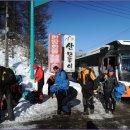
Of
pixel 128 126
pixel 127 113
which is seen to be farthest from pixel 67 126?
pixel 127 113

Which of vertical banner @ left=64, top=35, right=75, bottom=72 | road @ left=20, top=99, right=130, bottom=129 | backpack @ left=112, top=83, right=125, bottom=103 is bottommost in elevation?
road @ left=20, top=99, right=130, bottom=129

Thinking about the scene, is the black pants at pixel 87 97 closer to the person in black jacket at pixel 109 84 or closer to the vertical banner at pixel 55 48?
the person in black jacket at pixel 109 84

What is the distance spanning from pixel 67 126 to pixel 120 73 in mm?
7592

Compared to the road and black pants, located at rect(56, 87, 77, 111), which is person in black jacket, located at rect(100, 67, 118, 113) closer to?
the road

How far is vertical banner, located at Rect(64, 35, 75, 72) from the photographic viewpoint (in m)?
18.6

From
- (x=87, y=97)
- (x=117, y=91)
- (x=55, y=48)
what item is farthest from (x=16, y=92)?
(x=55, y=48)

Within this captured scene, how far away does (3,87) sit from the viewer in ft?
31.8

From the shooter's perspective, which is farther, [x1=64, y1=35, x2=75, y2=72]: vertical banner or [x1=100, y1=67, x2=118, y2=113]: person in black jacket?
[x1=64, y1=35, x2=75, y2=72]: vertical banner

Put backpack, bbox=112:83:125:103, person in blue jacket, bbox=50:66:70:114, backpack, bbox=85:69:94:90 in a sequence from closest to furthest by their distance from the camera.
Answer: person in blue jacket, bbox=50:66:70:114, backpack, bbox=85:69:94:90, backpack, bbox=112:83:125:103

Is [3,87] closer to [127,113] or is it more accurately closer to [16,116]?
[16,116]

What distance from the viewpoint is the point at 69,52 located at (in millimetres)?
18812

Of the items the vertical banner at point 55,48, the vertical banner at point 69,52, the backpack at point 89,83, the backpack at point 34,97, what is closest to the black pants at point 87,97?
the backpack at point 89,83

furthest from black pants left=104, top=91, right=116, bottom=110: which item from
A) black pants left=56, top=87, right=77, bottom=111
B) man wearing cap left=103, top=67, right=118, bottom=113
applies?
black pants left=56, top=87, right=77, bottom=111

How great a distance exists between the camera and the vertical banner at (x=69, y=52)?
18.6 metres
